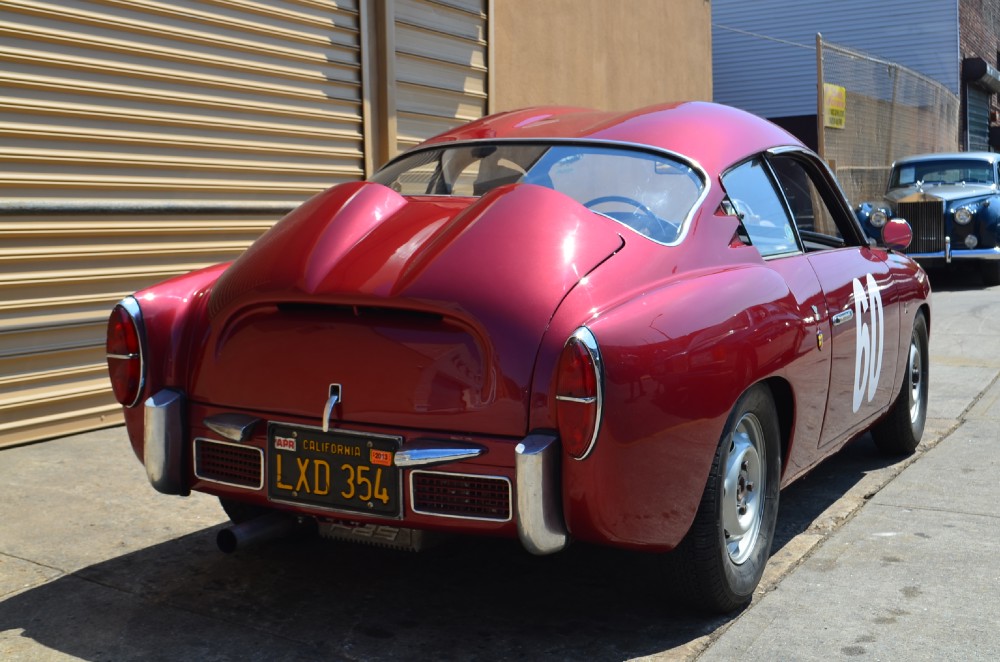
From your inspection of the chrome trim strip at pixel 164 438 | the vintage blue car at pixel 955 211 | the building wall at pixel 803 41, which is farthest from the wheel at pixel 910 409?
the building wall at pixel 803 41

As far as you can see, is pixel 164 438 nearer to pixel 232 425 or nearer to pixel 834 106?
pixel 232 425

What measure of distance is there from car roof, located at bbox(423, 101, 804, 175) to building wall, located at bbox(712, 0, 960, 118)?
81.9ft

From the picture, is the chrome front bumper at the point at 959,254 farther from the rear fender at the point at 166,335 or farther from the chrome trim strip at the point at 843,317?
the rear fender at the point at 166,335

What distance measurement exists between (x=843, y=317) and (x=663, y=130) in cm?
99

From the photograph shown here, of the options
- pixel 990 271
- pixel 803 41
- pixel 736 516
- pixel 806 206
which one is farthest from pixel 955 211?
pixel 803 41

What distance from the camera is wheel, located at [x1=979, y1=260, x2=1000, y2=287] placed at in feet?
46.8

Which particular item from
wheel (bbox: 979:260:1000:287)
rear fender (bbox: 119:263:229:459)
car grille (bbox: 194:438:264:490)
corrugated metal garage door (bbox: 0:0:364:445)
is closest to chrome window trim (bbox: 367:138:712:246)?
rear fender (bbox: 119:263:229:459)

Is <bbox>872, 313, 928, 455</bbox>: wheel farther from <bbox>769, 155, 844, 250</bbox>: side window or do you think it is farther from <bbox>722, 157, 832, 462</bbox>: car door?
<bbox>722, 157, 832, 462</bbox>: car door

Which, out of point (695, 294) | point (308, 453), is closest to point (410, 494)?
point (308, 453)

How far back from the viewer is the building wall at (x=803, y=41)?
28500 millimetres

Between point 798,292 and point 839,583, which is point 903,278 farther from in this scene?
point 839,583

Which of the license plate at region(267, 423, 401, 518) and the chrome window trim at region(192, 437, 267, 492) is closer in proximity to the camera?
the license plate at region(267, 423, 401, 518)

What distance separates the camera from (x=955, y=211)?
14250mm

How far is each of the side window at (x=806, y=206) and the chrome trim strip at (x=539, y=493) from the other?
73.5 inches
